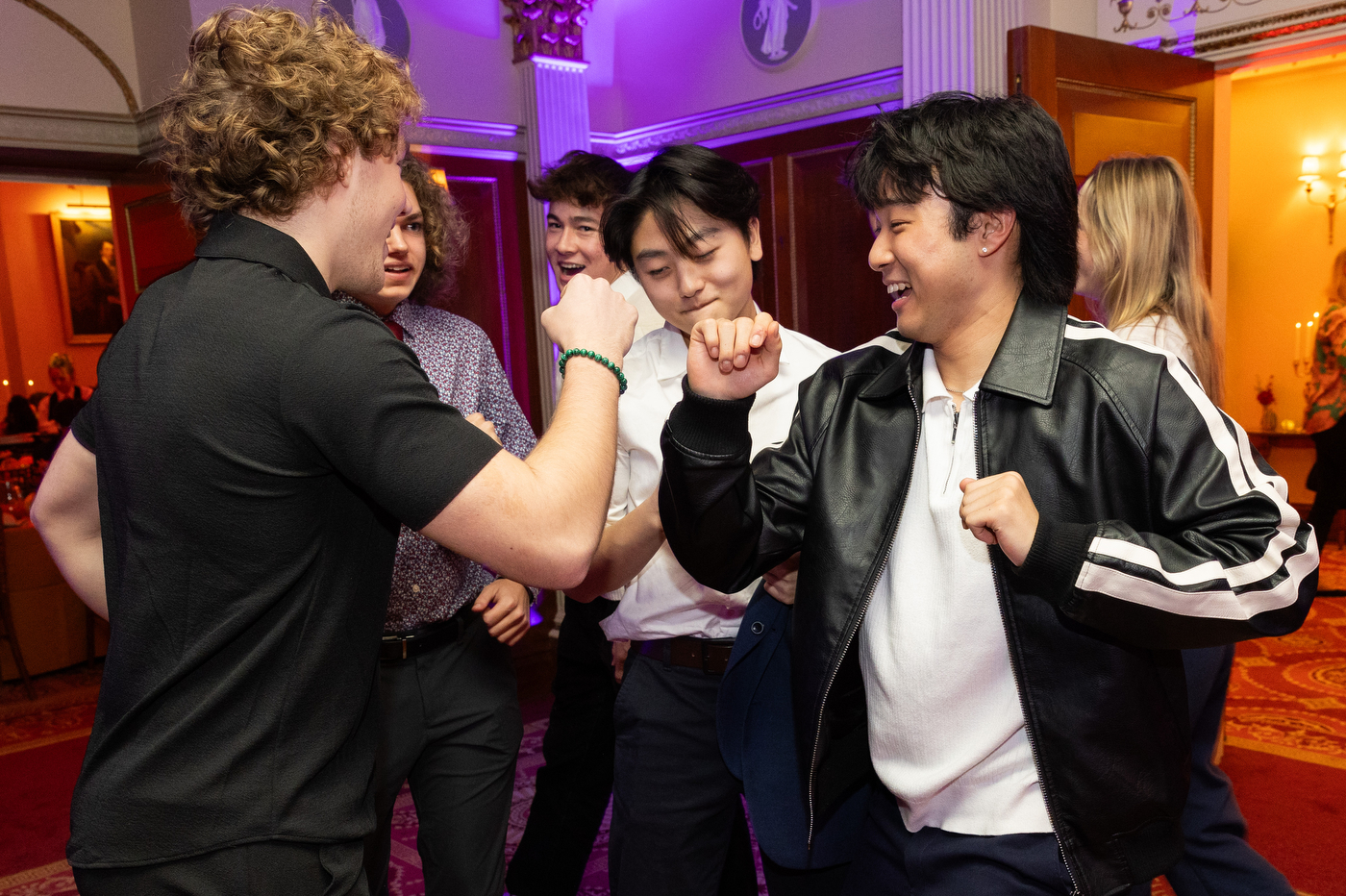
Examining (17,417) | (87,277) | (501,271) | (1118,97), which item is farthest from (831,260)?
(87,277)

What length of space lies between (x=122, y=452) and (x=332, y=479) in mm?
227

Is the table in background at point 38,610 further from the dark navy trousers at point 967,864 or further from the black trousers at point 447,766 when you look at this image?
the dark navy trousers at point 967,864

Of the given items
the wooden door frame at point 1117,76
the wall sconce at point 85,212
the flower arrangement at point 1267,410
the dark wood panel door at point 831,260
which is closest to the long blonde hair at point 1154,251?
the wooden door frame at point 1117,76

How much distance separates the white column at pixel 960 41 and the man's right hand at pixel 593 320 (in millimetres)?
3048

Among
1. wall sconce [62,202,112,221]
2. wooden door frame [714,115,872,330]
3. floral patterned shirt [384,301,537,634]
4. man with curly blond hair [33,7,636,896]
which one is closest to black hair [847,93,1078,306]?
man with curly blond hair [33,7,636,896]

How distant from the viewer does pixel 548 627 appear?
5.41 meters

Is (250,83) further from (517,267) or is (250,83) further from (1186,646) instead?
(517,267)

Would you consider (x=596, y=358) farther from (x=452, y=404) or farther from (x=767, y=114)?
(x=767, y=114)

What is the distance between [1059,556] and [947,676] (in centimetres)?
28

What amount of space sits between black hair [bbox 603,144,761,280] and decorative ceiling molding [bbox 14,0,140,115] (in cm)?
482

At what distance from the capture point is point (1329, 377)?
665 cm

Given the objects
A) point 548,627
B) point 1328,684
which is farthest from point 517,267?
point 1328,684

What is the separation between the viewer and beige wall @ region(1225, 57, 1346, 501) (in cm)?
802

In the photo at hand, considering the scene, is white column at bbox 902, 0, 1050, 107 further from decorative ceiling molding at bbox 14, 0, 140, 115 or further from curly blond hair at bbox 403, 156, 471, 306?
decorative ceiling molding at bbox 14, 0, 140, 115
